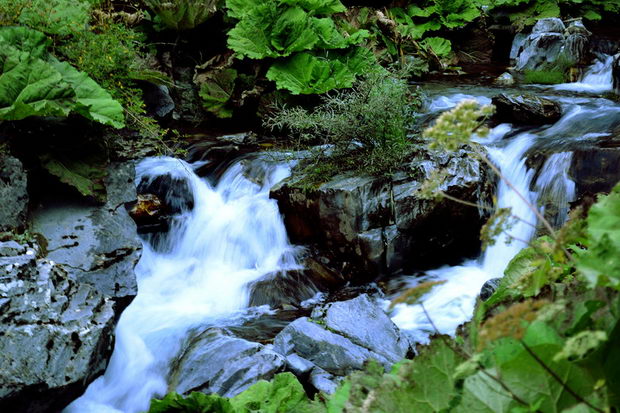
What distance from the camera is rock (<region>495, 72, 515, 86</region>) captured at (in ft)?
34.4

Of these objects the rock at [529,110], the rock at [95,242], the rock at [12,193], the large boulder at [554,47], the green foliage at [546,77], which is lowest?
the rock at [95,242]

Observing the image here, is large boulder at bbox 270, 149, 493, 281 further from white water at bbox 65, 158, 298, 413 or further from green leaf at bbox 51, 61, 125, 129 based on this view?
green leaf at bbox 51, 61, 125, 129

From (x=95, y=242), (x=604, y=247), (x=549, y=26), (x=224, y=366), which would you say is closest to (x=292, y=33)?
(x=95, y=242)

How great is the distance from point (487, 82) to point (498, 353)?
1047 centimetres

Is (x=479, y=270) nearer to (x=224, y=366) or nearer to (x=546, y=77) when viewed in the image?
(x=224, y=366)

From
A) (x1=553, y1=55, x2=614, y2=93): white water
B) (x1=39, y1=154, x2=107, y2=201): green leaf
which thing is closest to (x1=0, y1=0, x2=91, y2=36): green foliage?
(x1=39, y1=154, x2=107, y2=201): green leaf

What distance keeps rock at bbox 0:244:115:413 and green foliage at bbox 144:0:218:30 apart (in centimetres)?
635

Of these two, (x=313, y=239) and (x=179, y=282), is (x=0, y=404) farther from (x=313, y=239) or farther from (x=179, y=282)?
(x=313, y=239)

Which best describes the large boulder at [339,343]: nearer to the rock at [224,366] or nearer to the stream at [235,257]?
the rock at [224,366]

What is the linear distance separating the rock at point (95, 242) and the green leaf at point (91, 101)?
88 centimetres

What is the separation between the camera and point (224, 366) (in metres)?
3.72

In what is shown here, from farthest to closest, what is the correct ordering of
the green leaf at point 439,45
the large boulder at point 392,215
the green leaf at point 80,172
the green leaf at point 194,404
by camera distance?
the green leaf at point 439,45 < the large boulder at point 392,215 < the green leaf at point 80,172 < the green leaf at point 194,404

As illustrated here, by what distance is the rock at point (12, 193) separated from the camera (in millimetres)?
4508

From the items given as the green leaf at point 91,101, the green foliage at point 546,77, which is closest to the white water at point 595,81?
the green foliage at point 546,77
